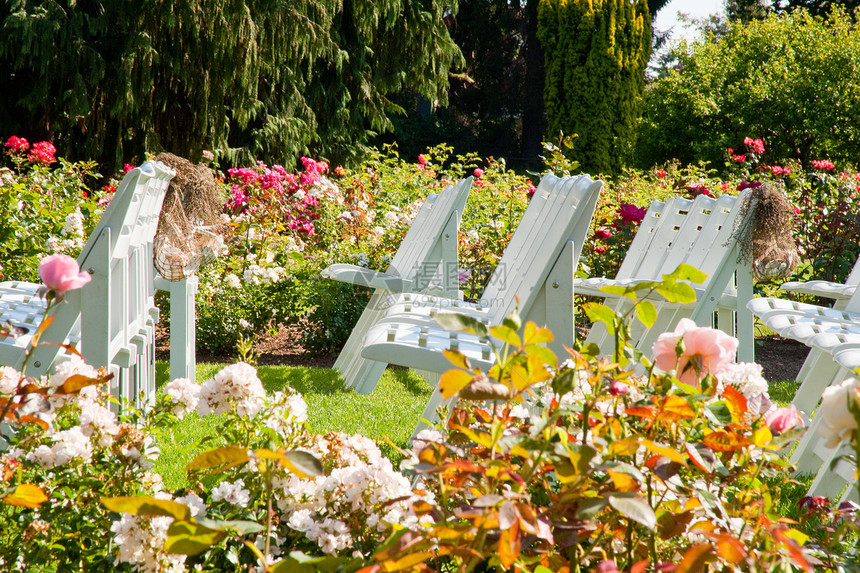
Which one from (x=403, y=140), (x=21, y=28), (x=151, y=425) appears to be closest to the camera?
(x=151, y=425)

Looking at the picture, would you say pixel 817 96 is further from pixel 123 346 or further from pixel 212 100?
pixel 123 346

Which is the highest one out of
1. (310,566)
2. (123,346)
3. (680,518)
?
(680,518)

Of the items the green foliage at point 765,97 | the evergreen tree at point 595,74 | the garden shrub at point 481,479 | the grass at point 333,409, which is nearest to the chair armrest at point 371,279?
the grass at point 333,409

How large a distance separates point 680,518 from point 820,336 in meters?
1.60

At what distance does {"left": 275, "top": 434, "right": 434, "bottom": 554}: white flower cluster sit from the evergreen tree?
52.3 ft

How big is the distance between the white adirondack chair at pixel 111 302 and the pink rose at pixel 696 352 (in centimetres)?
158

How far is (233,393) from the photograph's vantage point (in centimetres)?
119

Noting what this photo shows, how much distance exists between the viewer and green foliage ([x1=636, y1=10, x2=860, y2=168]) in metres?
14.1

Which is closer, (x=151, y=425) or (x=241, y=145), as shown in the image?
(x=151, y=425)

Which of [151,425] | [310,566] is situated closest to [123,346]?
[151,425]

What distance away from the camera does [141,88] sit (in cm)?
965

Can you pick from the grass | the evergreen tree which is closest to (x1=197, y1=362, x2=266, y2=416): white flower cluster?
the grass

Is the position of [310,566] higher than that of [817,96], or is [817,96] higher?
[817,96]

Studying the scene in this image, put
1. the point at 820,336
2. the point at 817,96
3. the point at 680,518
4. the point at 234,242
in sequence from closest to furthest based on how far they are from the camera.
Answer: the point at 680,518, the point at 820,336, the point at 234,242, the point at 817,96
